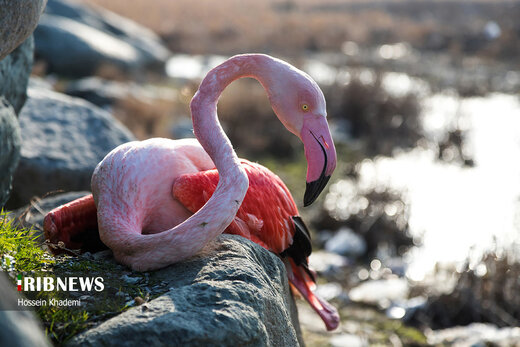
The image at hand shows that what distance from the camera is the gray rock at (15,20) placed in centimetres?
251

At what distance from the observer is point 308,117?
9.04 feet

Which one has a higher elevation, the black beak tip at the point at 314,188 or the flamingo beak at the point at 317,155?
the flamingo beak at the point at 317,155

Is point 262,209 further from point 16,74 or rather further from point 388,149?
point 388,149

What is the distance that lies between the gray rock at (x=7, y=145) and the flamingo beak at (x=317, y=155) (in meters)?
1.89

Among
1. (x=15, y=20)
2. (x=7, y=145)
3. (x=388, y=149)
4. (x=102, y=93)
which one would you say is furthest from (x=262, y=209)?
(x=388, y=149)

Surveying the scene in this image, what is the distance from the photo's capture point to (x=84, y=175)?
182 inches

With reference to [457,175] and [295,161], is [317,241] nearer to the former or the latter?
[295,161]

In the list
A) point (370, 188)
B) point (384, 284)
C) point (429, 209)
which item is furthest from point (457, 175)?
point (384, 284)

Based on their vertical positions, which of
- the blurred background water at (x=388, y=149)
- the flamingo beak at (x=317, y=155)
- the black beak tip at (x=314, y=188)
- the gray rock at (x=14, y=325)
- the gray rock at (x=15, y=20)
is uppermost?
the gray rock at (x=15, y=20)

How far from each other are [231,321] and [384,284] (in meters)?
3.95

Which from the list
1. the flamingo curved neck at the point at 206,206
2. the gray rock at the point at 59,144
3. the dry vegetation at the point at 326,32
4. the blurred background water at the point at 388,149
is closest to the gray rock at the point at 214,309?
the flamingo curved neck at the point at 206,206

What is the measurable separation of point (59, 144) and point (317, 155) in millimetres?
2871

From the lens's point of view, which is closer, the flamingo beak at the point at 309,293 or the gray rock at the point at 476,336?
the flamingo beak at the point at 309,293

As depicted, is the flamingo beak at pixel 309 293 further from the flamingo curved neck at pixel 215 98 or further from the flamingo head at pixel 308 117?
the flamingo curved neck at pixel 215 98
